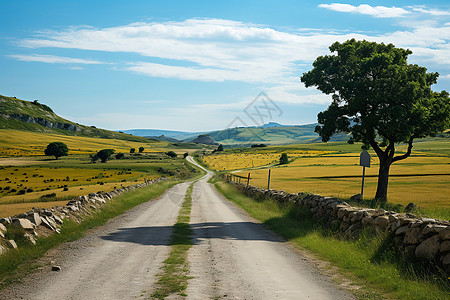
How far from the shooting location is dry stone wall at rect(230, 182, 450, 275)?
34.3ft

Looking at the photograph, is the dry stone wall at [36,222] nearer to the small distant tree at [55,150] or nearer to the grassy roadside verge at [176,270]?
the grassy roadside verge at [176,270]

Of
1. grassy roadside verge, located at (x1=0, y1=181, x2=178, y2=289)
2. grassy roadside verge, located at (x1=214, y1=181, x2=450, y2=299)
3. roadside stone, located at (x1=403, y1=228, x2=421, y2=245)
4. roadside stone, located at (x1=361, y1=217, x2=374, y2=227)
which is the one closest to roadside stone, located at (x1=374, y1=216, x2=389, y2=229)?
roadside stone, located at (x1=361, y1=217, x2=374, y2=227)

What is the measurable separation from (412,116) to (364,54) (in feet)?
21.8

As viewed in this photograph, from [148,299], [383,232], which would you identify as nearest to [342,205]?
[383,232]

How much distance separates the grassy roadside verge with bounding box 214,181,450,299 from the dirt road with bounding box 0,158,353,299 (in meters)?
0.93

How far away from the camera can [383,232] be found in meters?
13.7

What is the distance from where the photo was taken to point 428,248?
427 inches

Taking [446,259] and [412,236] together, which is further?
[412,236]

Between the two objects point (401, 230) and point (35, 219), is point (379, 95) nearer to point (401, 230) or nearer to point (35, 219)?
point (401, 230)

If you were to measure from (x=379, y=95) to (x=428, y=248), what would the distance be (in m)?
20.0

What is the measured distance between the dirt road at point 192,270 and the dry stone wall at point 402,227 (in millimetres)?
3126

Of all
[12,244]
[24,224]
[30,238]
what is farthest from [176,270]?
[24,224]

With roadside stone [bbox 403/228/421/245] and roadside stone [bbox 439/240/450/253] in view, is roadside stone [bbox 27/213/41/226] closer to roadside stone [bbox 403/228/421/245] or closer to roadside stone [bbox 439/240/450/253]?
roadside stone [bbox 403/228/421/245]

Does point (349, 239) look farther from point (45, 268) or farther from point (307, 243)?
point (45, 268)
